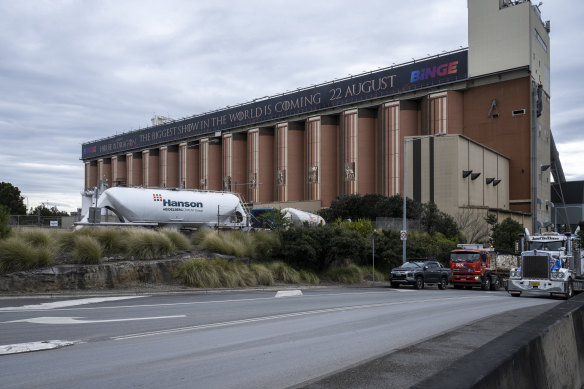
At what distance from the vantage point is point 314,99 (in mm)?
85250

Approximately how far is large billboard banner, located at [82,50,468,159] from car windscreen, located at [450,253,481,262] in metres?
44.0

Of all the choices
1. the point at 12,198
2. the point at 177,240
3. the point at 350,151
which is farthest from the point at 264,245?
the point at 12,198

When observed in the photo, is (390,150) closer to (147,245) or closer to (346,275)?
(346,275)

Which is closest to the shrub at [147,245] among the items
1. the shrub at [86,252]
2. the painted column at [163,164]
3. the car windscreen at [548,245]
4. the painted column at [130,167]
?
the shrub at [86,252]

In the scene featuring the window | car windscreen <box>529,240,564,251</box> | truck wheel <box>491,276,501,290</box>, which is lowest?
truck wheel <box>491,276,501,290</box>

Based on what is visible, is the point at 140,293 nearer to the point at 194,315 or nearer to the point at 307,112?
the point at 194,315

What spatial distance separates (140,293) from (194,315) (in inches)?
245

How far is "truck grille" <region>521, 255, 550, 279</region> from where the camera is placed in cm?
2470

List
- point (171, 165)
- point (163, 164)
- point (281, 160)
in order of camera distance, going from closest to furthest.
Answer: point (281, 160), point (171, 165), point (163, 164)

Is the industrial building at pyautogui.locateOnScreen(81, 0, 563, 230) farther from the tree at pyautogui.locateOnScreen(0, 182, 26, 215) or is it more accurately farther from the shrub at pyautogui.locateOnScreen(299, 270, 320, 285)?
the shrub at pyautogui.locateOnScreen(299, 270, 320, 285)

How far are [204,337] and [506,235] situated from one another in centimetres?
4533

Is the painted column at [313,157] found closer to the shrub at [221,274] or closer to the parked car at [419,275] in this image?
the parked car at [419,275]

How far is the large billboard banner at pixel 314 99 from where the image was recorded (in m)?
72.5

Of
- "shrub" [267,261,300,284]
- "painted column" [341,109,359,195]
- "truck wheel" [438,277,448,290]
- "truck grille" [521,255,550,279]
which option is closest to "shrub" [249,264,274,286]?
"shrub" [267,261,300,284]
